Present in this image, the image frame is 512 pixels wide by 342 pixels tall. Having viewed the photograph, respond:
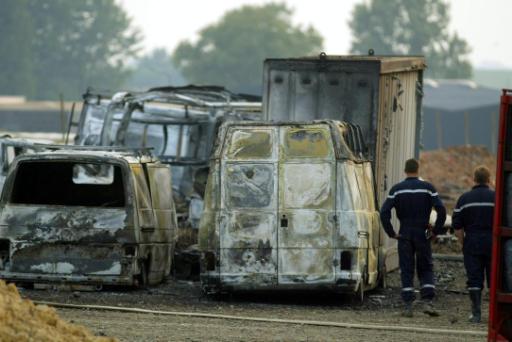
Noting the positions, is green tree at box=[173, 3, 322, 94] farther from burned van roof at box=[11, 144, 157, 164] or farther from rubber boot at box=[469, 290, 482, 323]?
rubber boot at box=[469, 290, 482, 323]

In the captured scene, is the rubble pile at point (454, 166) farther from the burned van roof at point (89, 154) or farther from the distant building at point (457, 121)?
the distant building at point (457, 121)

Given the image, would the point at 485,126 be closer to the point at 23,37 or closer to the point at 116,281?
the point at 23,37

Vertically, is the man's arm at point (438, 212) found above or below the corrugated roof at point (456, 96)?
below

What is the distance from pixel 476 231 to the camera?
16.8 m

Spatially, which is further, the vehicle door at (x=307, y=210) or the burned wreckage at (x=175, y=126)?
the burned wreckage at (x=175, y=126)

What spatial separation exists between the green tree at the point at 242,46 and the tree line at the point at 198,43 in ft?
0.31

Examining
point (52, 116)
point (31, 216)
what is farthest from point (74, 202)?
point (52, 116)

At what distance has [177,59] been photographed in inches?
6275

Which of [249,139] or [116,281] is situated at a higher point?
[249,139]

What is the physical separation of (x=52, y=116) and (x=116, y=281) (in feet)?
212

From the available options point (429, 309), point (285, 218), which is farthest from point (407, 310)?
point (285, 218)

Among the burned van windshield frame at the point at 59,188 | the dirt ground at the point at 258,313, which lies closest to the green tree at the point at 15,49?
the burned van windshield frame at the point at 59,188

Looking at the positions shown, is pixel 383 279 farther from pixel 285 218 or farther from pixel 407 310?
pixel 285 218

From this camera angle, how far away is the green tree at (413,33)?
154 m
